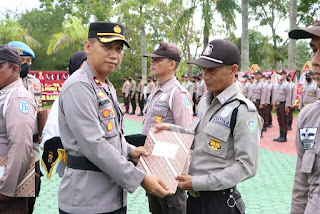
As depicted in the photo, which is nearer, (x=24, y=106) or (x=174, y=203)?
(x=24, y=106)

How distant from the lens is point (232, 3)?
1945 cm

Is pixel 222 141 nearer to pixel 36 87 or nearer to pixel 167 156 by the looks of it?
pixel 167 156

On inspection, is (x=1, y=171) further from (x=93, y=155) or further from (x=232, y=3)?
(x=232, y=3)

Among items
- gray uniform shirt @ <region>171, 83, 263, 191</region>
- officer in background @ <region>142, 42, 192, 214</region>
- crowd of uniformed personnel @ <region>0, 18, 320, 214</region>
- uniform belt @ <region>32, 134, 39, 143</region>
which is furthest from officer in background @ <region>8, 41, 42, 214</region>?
gray uniform shirt @ <region>171, 83, 263, 191</region>

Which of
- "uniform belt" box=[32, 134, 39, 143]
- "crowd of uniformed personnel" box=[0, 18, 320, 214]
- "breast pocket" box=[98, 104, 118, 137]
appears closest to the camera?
"crowd of uniformed personnel" box=[0, 18, 320, 214]

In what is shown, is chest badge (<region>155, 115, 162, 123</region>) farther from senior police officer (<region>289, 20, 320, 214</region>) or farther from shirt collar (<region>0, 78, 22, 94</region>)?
senior police officer (<region>289, 20, 320, 214</region>)

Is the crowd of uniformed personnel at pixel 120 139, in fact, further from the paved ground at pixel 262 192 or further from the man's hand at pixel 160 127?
the paved ground at pixel 262 192

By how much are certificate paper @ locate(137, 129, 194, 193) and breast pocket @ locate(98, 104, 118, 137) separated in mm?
298

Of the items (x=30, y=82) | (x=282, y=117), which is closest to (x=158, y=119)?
(x=30, y=82)

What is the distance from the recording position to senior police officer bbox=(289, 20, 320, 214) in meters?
1.65

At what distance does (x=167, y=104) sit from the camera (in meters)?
3.21

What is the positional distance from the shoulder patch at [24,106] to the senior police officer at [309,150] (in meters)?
2.02

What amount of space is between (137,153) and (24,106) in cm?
105

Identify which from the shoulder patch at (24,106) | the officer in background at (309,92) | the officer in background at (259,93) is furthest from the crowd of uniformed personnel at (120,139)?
the officer in background at (259,93)
